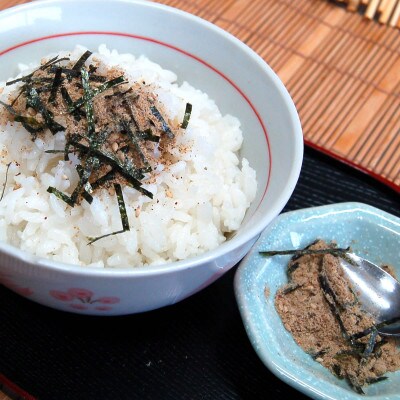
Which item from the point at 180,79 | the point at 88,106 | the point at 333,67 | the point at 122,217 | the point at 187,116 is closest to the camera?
the point at 122,217

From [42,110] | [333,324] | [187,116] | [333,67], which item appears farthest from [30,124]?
[333,67]

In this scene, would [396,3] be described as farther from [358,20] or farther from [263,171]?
[263,171]

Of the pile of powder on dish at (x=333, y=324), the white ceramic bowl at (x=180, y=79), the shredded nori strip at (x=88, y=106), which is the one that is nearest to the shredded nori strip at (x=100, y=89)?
the shredded nori strip at (x=88, y=106)

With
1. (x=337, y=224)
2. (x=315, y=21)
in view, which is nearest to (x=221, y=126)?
(x=337, y=224)

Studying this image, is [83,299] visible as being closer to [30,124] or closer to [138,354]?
[138,354]

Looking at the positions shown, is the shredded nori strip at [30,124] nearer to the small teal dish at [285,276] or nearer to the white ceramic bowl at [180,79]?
the white ceramic bowl at [180,79]
